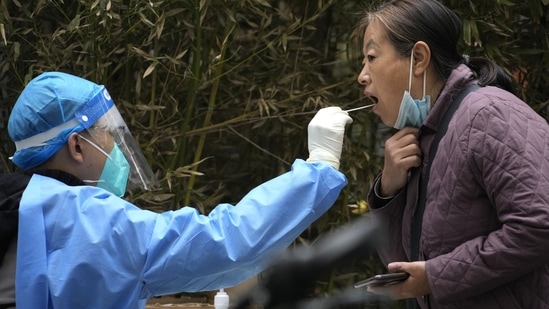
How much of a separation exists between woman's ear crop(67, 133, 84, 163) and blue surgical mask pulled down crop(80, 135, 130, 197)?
0.07ft

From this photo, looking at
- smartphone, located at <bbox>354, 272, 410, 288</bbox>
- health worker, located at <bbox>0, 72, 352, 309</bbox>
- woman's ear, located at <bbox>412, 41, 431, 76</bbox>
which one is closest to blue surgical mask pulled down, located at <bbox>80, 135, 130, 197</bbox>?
health worker, located at <bbox>0, 72, 352, 309</bbox>

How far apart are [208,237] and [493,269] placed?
66 centimetres

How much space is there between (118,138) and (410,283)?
81 cm

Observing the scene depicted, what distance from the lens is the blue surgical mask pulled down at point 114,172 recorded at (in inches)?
101

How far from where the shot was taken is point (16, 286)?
229cm

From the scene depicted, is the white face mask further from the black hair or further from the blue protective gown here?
the blue protective gown

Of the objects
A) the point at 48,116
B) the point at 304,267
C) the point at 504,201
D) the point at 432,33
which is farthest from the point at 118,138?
the point at 304,267

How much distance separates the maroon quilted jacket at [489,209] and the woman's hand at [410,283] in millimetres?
30

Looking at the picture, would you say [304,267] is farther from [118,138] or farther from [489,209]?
[118,138]

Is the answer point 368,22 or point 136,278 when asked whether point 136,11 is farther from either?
point 136,278

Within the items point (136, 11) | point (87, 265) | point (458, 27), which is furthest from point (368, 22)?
point (136, 11)

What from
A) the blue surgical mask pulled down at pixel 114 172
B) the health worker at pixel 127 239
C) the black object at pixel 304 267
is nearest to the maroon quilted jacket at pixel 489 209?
the health worker at pixel 127 239

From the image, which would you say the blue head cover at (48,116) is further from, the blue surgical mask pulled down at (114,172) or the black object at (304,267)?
the black object at (304,267)

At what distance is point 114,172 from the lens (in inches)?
102
